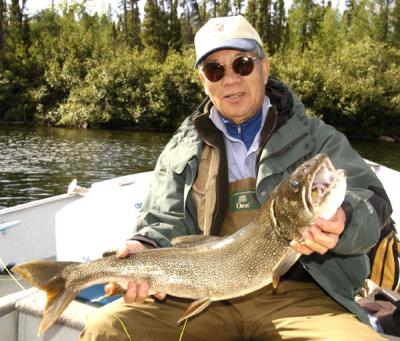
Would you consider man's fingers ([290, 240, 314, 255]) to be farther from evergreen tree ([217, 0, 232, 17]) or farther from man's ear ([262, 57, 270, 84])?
evergreen tree ([217, 0, 232, 17])

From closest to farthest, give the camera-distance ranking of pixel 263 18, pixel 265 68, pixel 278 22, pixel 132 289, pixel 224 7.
Answer: pixel 132 289 < pixel 265 68 < pixel 263 18 < pixel 278 22 < pixel 224 7

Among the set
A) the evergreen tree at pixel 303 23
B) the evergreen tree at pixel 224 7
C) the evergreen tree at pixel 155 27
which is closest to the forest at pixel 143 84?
the evergreen tree at pixel 155 27

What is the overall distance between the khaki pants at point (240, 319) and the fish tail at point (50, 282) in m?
0.21

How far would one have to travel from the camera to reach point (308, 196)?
7.06 feet

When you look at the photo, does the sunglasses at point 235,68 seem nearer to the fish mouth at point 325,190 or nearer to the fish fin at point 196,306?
the fish mouth at point 325,190

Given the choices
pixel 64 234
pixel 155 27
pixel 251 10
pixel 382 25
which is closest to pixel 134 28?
pixel 155 27

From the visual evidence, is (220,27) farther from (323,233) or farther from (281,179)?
(323,233)

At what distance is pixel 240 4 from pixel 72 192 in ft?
204

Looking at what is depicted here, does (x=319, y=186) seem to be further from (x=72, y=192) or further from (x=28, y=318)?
(x=72, y=192)

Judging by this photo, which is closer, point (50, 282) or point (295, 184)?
point (295, 184)

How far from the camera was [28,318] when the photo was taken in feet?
10.8

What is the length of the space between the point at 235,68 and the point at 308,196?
4.71 ft

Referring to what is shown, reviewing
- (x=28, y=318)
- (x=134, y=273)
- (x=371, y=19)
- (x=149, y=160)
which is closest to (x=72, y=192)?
(x=28, y=318)

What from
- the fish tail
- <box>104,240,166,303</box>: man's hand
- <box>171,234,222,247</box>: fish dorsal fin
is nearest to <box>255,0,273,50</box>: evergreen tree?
<box>171,234,222,247</box>: fish dorsal fin
